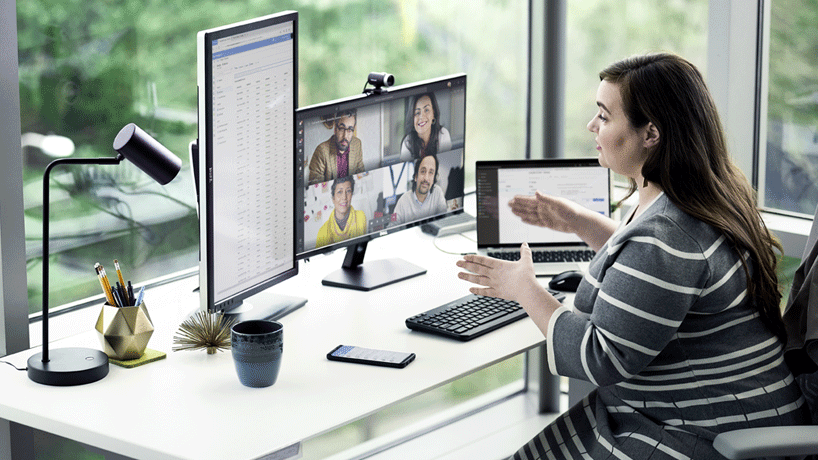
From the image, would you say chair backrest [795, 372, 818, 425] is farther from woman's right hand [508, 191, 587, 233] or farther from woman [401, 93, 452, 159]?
woman [401, 93, 452, 159]

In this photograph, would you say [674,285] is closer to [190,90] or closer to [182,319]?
[182,319]

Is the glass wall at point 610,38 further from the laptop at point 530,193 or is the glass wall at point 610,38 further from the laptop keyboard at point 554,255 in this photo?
the laptop keyboard at point 554,255

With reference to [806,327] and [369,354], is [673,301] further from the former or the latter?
[369,354]

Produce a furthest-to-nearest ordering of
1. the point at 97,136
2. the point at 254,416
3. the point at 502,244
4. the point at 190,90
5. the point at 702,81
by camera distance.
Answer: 1. the point at 502,244
2. the point at 190,90
3. the point at 97,136
4. the point at 702,81
5. the point at 254,416

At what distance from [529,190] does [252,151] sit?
0.91 metres

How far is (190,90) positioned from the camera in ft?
7.37

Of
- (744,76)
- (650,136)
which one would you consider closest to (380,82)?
(650,136)

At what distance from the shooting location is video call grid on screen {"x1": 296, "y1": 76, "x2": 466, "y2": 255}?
203cm

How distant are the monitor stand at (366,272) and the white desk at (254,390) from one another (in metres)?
0.07

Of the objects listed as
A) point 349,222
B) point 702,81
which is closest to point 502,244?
point 349,222

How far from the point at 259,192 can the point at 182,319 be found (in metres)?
0.32

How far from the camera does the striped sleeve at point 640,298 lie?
1.48 meters

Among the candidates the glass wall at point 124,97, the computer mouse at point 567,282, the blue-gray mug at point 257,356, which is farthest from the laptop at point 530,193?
the blue-gray mug at point 257,356

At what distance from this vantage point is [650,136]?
5.48 ft
